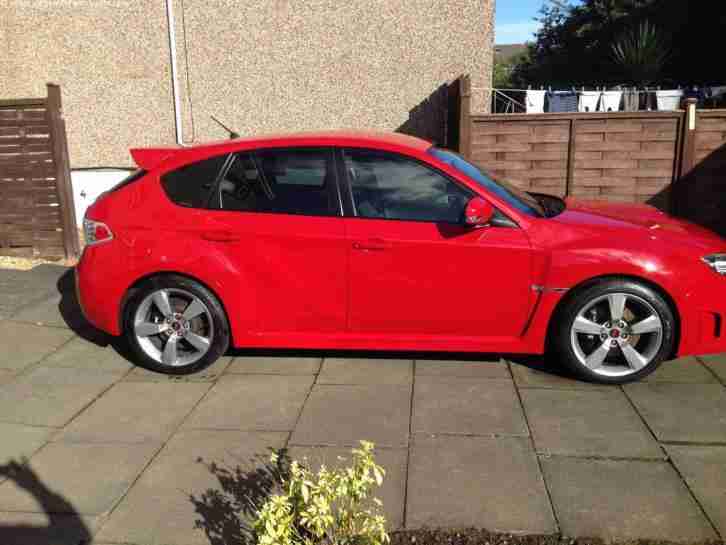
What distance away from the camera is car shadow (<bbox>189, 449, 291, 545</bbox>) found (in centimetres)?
332

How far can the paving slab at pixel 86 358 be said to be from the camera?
17.9 feet

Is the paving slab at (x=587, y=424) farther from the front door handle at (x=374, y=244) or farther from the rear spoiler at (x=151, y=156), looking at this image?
the rear spoiler at (x=151, y=156)

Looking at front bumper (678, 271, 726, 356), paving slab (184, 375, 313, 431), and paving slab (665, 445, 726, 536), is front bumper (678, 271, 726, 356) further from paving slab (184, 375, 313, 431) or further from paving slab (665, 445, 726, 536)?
paving slab (184, 375, 313, 431)

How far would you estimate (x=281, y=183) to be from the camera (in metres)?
5.09

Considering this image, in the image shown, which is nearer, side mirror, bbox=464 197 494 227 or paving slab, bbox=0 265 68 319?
side mirror, bbox=464 197 494 227

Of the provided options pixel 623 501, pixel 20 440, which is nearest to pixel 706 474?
pixel 623 501

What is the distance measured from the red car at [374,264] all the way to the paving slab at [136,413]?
27cm

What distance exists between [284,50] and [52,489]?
23.6ft

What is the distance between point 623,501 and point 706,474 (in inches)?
21.9

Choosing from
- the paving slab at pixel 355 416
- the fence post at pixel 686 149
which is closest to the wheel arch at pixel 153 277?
the paving slab at pixel 355 416

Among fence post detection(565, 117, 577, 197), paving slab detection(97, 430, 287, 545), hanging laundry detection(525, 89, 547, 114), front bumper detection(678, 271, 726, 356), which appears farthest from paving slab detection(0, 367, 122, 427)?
hanging laundry detection(525, 89, 547, 114)

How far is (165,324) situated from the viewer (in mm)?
5164

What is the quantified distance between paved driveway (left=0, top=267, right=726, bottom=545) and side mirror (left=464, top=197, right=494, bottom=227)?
110 centimetres

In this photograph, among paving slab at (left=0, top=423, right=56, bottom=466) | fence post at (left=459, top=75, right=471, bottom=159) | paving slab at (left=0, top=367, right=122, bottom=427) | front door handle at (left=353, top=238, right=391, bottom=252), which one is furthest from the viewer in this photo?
fence post at (left=459, top=75, right=471, bottom=159)
